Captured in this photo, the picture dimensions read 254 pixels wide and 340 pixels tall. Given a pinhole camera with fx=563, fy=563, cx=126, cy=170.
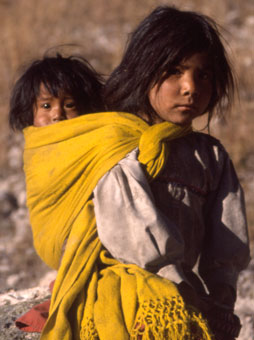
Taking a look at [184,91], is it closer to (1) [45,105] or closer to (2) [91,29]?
(1) [45,105]

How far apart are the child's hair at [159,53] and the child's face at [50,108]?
0.39m

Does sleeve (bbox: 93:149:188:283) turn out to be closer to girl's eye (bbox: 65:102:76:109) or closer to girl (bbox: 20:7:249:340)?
girl (bbox: 20:7:249:340)

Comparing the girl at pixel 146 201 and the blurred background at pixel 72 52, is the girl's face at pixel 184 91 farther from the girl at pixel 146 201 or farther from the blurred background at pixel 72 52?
the blurred background at pixel 72 52

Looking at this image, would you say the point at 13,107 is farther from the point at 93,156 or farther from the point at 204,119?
the point at 204,119

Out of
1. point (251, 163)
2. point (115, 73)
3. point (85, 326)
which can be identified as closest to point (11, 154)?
point (251, 163)

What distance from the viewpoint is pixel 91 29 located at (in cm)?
920

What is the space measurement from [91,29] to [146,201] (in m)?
7.61

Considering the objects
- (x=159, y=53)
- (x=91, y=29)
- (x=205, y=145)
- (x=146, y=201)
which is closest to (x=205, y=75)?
(x=159, y=53)

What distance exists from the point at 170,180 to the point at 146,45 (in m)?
0.54

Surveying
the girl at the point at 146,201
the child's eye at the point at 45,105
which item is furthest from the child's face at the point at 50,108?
the girl at the point at 146,201

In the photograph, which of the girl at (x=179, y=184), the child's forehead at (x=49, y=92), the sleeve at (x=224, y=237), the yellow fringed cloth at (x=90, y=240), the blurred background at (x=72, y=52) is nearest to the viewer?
the yellow fringed cloth at (x=90, y=240)

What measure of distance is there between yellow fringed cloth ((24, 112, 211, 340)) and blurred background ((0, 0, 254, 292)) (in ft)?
8.84

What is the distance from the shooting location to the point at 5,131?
718 centimetres

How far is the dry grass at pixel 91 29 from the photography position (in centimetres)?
771
